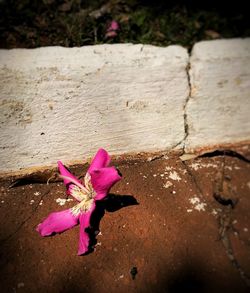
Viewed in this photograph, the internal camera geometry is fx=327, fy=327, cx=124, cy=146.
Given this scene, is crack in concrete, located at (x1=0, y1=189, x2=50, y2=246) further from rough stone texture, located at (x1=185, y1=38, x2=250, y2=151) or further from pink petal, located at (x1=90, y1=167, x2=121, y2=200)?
rough stone texture, located at (x1=185, y1=38, x2=250, y2=151)

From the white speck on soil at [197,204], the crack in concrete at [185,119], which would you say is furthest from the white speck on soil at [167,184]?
the crack in concrete at [185,119]

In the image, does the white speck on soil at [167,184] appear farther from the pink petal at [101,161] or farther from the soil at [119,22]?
the soil at [119,22]

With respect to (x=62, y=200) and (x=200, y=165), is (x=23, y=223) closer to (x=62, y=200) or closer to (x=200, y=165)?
(x=62, y=200)

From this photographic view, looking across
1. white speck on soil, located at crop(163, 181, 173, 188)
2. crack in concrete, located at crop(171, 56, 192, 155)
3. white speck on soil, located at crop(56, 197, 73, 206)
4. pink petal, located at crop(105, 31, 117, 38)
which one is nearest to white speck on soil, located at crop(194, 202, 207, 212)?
white speck on soil, located at crop(163, 181, 173, 188)

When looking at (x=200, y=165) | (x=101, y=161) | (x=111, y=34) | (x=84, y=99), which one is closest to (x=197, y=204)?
(x=200, y=165)

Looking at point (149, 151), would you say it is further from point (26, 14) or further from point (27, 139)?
point (26, 14)

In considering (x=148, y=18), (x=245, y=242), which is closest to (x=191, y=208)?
(x=245, y=242)
